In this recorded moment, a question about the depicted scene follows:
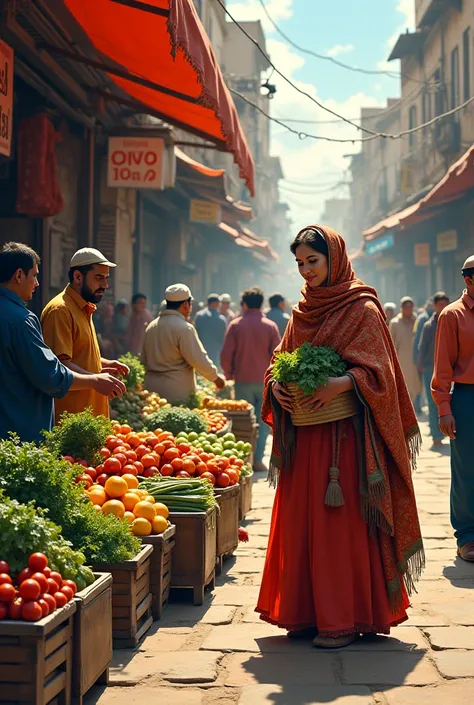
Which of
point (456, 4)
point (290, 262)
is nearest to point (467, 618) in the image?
point (456, 4)

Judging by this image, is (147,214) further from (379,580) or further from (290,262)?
(290,262)

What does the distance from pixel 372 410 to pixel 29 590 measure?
212 centimetres

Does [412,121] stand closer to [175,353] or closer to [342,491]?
[175,353]

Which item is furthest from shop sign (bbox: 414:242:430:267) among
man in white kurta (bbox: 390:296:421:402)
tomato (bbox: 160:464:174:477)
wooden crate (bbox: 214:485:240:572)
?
tomato (bbox: 160:464:174:477)

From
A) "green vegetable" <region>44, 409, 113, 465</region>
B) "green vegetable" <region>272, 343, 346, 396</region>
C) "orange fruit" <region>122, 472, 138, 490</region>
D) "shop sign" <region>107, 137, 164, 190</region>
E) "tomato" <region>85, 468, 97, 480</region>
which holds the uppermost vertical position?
"shop sign" <region>107, 137, 164, 190</region>

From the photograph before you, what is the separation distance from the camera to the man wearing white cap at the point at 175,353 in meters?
9.01

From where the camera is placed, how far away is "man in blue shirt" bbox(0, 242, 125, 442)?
5316mm

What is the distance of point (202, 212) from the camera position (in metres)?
21.2

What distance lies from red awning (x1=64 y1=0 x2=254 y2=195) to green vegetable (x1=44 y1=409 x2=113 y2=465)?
2606 millimetres

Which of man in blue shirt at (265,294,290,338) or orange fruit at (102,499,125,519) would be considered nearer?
orange fruit at (102,499,125,519)

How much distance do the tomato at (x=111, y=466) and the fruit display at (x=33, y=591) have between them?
6.91ft

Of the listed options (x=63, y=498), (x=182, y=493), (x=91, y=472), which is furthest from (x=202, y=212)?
(x=63, y=498)

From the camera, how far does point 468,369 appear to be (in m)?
7.02

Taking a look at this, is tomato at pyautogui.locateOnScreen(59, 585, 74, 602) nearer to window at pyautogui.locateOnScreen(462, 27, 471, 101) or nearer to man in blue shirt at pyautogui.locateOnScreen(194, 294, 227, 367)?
man in blue shirt at pyautogui.locateOnScreen(194, 294, 227, 367)
